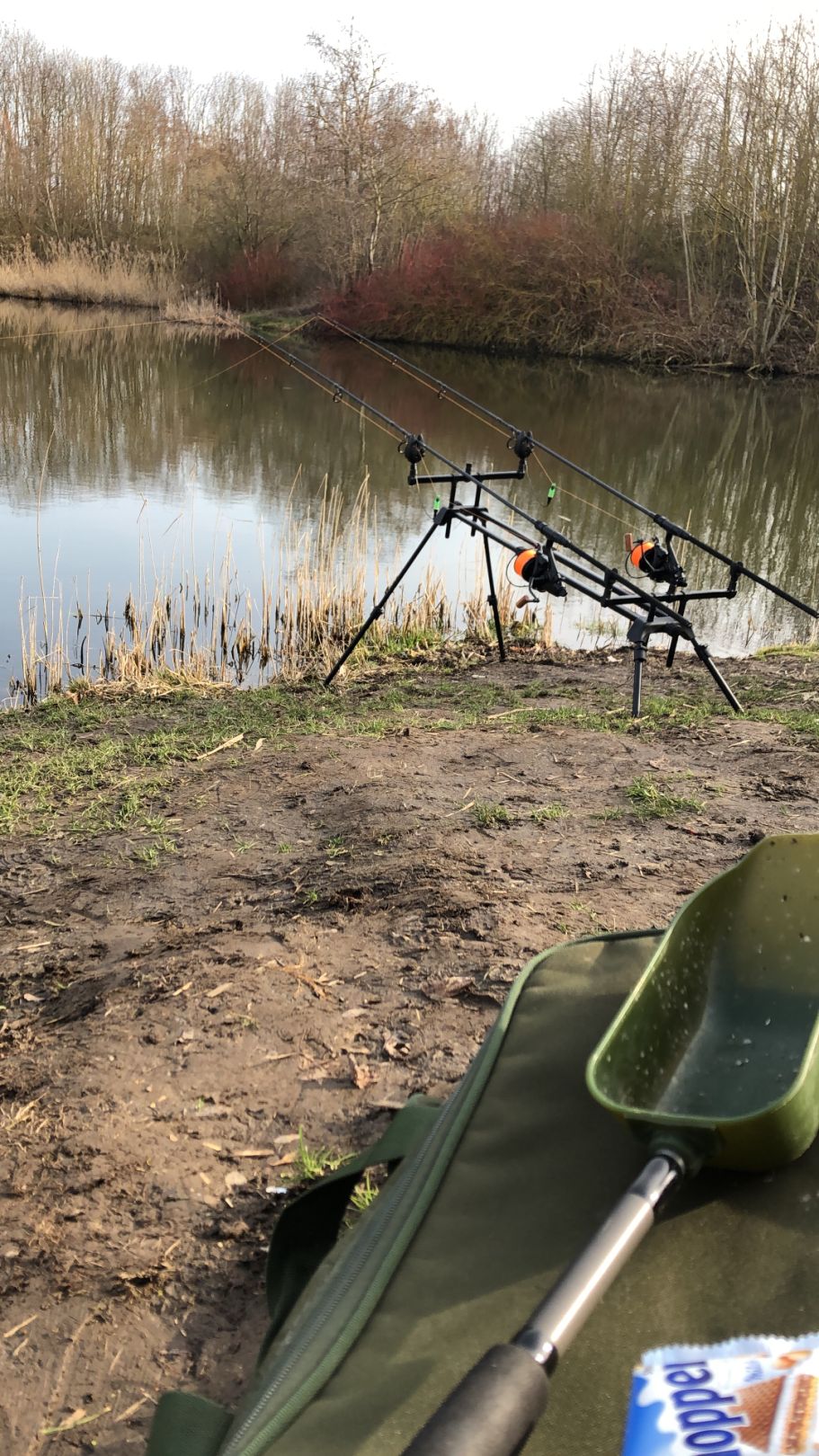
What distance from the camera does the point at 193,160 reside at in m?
34.3

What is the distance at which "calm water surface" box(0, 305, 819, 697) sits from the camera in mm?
8555

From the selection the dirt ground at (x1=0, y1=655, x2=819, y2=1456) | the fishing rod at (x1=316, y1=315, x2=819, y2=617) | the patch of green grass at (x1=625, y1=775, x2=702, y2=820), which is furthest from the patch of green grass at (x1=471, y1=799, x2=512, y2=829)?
the fishing rod at (x1=316, y1=315, x2=819, y2=617)

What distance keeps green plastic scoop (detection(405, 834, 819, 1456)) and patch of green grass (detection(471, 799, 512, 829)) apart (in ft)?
5.77

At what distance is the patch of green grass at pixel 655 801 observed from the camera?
3.30m

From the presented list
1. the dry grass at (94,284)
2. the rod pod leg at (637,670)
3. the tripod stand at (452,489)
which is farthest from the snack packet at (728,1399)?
the dry grass at (94,284)

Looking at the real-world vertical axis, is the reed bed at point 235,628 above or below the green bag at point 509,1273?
below

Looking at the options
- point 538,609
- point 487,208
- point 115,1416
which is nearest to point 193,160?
point 487,208

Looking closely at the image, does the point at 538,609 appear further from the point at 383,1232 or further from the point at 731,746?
the point at 383,1232

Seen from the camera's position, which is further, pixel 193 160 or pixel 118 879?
pixel 193 160

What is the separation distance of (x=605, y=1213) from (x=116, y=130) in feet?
132

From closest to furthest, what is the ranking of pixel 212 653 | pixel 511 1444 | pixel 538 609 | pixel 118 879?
pixel 511 1444 → pixel 118 879 → pixel 212 653 → pixel 538 609

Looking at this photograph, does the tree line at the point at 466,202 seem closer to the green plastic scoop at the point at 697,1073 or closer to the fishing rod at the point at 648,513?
the fishing rod at the point at 648,513

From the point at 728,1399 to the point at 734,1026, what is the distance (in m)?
Result: 0.51

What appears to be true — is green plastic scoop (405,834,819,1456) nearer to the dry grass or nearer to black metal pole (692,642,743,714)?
black metal pole (692,642,743,714)
